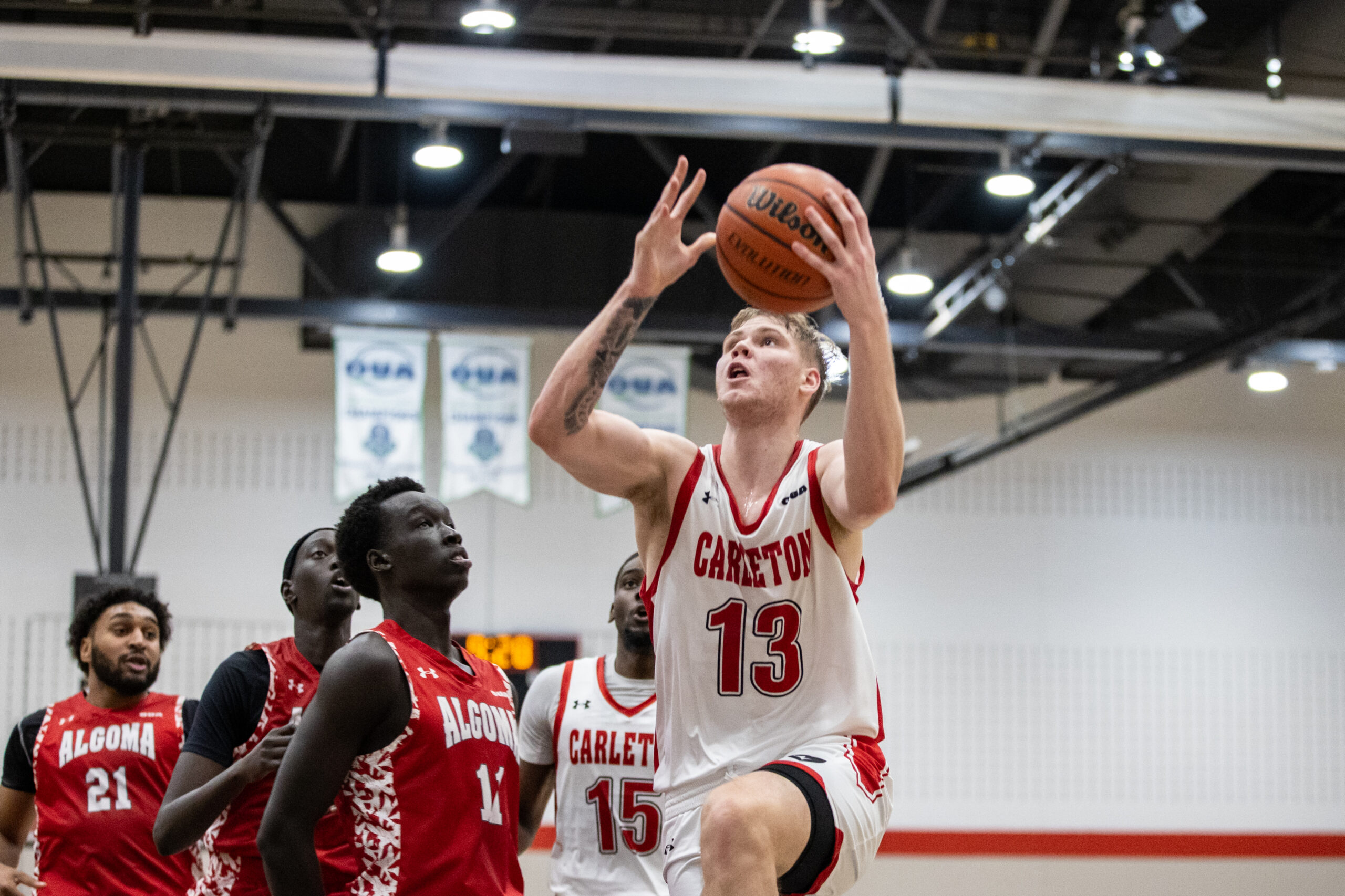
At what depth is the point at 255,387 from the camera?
15.0 m

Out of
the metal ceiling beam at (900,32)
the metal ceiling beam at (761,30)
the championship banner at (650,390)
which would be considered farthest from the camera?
the championship banner at (650,390)

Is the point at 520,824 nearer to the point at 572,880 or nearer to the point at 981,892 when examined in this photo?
the point at 572,880

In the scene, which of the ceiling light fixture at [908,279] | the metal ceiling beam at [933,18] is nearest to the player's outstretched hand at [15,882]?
the metal ceiling beam at [933,18]

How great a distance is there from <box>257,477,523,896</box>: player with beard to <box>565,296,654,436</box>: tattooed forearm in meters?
0.50

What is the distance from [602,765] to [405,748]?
71.7 inches

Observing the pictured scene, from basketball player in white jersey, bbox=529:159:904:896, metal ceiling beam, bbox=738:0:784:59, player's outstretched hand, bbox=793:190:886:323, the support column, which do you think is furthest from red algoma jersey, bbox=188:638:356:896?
the support column

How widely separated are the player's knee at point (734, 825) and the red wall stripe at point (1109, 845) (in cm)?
1163

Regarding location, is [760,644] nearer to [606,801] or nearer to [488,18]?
[606,801]

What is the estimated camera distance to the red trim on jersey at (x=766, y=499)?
11.8ft

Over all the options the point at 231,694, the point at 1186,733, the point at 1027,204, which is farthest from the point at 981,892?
the point at 231,694

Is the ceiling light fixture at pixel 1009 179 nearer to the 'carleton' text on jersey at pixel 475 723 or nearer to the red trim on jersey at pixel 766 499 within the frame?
the red trim on jersey at pixel 766 499

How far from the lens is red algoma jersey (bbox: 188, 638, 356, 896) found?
13.1 ft

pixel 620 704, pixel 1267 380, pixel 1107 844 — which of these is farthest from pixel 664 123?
pixel 1107 844

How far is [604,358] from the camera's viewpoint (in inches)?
136
